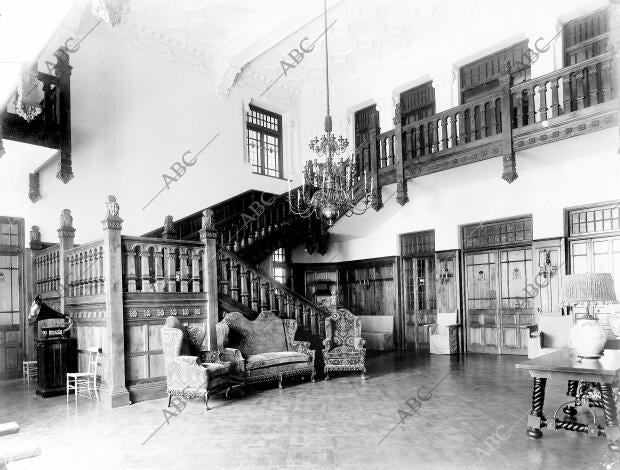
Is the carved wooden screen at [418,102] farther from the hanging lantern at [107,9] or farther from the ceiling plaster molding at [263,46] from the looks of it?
the hanging lantern at [107,9]

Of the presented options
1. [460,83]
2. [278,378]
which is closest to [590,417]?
[278,378]

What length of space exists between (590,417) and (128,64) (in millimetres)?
10208

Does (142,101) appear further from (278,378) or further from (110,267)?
(278,378)

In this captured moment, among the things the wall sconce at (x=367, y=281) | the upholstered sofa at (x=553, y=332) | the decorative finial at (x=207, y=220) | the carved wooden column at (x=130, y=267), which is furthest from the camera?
the wall sconce at (x=367, y=281)

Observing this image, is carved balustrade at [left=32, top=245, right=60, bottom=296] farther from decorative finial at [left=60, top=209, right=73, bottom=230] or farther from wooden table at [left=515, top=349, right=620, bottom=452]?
wooden table at [left=515, top=349, right=620, bottom=452]

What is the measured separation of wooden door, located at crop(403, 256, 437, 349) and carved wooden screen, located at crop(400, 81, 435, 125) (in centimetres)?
341

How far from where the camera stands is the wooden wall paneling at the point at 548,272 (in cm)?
913

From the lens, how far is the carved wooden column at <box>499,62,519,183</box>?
27.6 feet

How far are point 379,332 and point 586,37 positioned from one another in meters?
7.56

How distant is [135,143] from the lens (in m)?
10.3

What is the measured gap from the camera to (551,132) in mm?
7965

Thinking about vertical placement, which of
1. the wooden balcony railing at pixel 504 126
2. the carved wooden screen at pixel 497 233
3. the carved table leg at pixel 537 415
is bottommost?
the carved table leg at pixel 537 415

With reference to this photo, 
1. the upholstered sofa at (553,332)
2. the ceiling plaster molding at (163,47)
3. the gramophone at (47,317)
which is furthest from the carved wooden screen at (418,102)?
the gramophone at (47,317)

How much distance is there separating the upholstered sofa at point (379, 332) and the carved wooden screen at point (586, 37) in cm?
673
